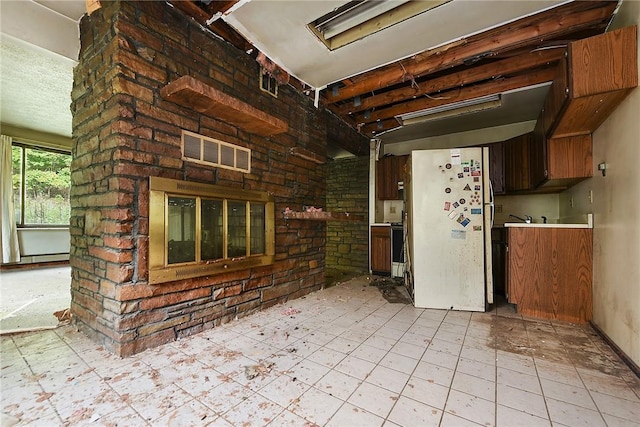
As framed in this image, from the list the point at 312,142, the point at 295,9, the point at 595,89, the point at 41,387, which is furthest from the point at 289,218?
the point at 595,89

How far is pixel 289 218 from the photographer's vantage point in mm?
3111

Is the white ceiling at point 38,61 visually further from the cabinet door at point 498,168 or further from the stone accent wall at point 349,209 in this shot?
the cabinet door at point 498,168

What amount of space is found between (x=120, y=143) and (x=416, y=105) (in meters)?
3.30

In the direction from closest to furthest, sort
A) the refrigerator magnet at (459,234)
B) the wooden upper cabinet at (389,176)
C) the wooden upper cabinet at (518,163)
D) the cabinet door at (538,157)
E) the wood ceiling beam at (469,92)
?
the wood ceiling beam at (469,92) → the refrigerator magnet at (459,234) → the cabinet door at (538,157) → the wooden upper cabinet at (518,163) → the wooden upper cabinet at (389,176)

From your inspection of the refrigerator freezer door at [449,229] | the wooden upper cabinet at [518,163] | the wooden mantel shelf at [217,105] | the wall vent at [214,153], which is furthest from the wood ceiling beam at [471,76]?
the wall vent at [214,153]

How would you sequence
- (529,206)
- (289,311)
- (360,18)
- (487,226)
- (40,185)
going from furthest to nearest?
1. (40,185)
2. (529,206)
3. (487,226)
4. (289,311)
5. (360,18)

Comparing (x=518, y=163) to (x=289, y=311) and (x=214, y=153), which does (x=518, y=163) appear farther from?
(x=214, y=153)

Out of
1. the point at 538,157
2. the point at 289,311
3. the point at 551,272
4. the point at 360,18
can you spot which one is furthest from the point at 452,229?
the point at 360,18

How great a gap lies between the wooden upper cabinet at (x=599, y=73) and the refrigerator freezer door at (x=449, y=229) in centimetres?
95

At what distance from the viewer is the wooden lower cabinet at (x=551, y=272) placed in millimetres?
Answer: 2506

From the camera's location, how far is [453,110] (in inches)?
146

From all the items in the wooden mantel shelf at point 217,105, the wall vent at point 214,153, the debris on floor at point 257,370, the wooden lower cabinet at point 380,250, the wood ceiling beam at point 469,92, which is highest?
the wood ceiling beam at point 469,92

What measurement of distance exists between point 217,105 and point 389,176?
3.47 meters

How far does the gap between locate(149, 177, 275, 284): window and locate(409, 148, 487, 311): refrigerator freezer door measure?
171 centimetres
